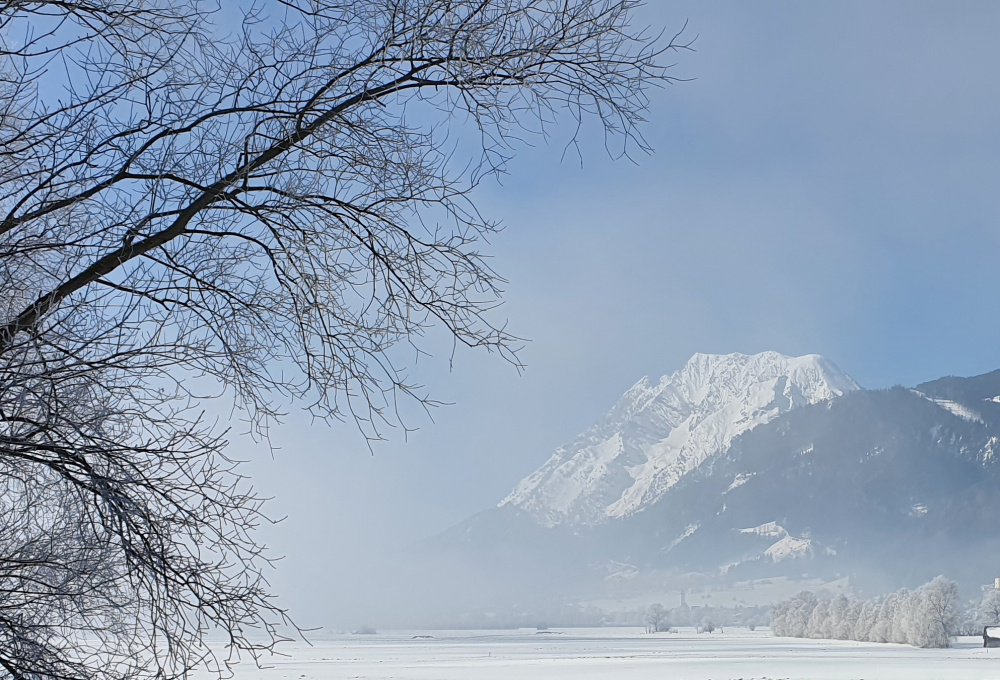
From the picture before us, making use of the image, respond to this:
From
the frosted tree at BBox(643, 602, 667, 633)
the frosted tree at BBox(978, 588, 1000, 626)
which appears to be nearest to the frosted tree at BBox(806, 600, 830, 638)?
the frosted tree at BBox(978, 588, 1000, 626)

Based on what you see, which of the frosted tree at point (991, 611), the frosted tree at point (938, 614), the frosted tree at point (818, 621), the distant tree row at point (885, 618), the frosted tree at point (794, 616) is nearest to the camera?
the frosted tree at point (938, 614)

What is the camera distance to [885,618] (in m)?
91.4

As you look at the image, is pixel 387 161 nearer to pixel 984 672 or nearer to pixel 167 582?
pixel 167 582

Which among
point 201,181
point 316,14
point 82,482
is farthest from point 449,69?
point 82,482

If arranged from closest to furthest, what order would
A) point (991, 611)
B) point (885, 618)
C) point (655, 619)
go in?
point (885, 618), point (991, 611), point (655, 619)

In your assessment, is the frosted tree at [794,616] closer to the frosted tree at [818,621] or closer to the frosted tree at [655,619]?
the frosted tree at [818,621]

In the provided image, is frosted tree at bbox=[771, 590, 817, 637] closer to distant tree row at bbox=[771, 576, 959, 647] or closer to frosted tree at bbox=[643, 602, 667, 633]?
distant tree row at bbox=[771, 576, 959, 647]

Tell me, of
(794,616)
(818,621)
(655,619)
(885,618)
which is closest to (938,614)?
(885,618)

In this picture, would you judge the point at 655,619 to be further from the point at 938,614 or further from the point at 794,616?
the point at 938,614

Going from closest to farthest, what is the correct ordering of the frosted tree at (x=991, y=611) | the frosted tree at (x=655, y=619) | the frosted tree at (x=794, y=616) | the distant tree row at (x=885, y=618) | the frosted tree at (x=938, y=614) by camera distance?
the frosted tree at (x=938, y=614)
the distant tree row at (x=885, y=618)
the frosted tree at (x=991, y=611)
the frosted tree at (x=794, y=616)
the frosted tree at (x=655, y=619)

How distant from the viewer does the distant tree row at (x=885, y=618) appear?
82.2 m

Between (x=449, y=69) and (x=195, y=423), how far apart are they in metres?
1.37

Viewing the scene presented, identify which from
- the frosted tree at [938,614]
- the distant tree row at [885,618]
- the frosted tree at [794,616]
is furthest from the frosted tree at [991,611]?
the frosted tree at [938,614]

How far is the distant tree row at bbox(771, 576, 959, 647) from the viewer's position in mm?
82188
